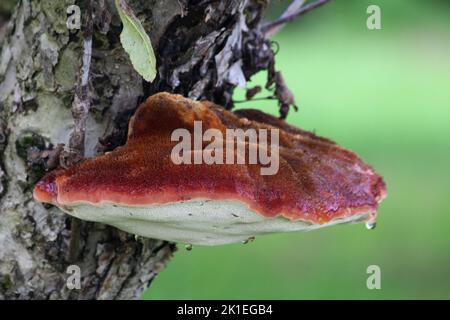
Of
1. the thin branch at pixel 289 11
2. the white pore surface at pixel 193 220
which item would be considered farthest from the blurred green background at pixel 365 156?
the white pore surface at pixel 193 220

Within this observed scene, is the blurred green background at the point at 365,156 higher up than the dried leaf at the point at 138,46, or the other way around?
the blurred green background at the point at 365,156

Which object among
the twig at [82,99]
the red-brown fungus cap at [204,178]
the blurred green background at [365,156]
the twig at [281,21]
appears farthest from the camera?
the blurred green background at [365,156]

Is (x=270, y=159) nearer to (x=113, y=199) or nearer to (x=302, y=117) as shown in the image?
(x=113, y=199)

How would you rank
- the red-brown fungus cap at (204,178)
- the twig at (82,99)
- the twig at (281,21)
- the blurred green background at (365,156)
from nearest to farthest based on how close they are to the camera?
the red-brown fungus cap at (204,178) → the twig at (82,99) → the twig at (281,21) → the blurred green background at (365,156)

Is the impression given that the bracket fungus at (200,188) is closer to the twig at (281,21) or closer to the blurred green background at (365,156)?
the twig at (281,21)

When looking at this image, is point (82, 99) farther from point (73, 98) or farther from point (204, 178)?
point (204, 178)

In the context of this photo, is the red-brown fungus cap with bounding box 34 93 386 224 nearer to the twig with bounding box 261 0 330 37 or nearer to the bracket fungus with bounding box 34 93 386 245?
the bracket fungus with bounding box 34 93 386 245

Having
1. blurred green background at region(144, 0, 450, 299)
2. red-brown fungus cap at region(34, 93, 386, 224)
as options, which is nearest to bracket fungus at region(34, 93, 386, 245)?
red-brown fungus cap at region(34, 93, 386, 224)
